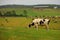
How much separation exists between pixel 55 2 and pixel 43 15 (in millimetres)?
211

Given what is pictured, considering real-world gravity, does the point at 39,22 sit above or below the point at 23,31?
above

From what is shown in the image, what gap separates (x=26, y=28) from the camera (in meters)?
1.78

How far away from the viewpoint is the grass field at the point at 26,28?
1728 mm

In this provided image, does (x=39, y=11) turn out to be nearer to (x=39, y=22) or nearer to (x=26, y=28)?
(x=39, y=22)

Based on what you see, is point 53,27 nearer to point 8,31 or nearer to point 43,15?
point 43,15

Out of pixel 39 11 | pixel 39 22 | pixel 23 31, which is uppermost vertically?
pixel 39 11

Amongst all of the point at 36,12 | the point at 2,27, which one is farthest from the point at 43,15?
the point at 2,27

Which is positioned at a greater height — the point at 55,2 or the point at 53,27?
the point at 55,2

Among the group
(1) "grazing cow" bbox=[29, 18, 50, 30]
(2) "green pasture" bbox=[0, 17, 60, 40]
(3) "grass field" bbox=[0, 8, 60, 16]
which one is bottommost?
(2) "green pasture" bbox=[0, 17, 60, 40]

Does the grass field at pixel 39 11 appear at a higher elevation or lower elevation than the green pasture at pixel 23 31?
higher

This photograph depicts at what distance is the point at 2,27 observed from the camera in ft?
6.08

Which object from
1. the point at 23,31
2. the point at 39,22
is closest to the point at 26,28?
the point at 23,31

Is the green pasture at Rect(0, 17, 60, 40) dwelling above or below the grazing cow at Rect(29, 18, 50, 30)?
below

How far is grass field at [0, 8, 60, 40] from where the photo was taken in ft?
5.67
